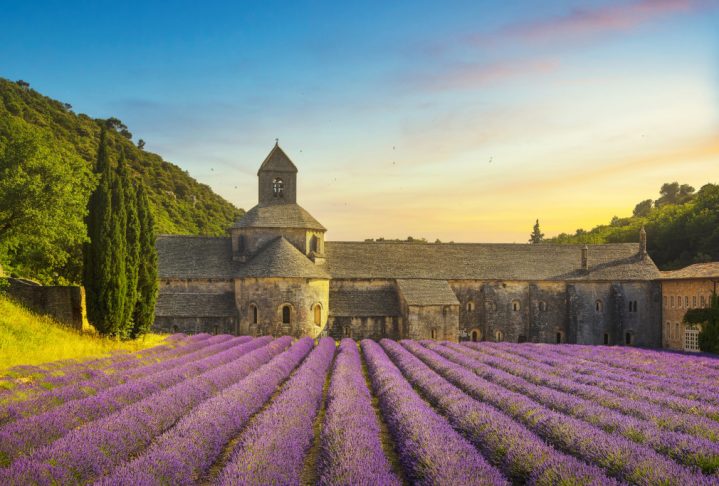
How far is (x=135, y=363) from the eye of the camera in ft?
61.4

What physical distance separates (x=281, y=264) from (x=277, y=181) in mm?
9120

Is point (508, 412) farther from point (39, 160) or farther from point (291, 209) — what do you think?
point (291, 209)

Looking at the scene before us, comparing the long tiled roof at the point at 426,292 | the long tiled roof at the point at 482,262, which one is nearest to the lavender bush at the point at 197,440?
the long tiled roof at the point at 426,292

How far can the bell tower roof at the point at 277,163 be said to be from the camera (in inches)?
1711

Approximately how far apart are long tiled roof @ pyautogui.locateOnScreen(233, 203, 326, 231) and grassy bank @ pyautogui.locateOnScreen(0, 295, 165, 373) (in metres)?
17.5

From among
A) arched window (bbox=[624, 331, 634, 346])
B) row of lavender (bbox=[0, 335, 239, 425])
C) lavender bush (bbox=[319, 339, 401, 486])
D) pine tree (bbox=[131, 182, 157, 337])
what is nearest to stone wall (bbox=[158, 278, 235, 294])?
pine tree (bbox=[131, 182, 157, 337])

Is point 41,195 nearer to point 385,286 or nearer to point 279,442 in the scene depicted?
point 279,442

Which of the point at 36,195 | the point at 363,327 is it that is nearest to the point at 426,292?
the point at 363,327

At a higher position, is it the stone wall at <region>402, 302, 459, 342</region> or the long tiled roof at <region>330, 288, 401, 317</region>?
the long tiled roof at <region>330, 288, 401, 317</region>

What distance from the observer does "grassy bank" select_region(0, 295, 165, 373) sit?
1791 centimetres

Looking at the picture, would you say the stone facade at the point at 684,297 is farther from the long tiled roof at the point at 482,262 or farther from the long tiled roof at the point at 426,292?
the long tiled roof at the point at 426,292

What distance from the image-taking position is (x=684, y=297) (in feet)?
131

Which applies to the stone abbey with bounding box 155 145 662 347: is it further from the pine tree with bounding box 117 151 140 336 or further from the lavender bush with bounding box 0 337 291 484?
the lavender bush with bounding box 0 337 291 484

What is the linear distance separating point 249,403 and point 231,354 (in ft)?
31.7
